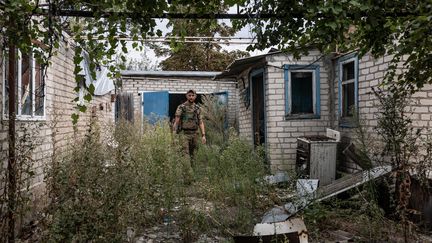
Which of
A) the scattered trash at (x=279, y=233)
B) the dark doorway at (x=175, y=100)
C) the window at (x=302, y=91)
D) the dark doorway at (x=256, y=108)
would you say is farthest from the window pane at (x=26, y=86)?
the dark doorway at (x=175, y=100)

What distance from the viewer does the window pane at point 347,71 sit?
680 cm

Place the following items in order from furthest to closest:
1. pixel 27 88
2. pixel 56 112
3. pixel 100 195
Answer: pixel 56 112
pixel 27 88
pixel 100 195

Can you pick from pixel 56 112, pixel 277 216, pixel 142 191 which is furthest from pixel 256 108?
pixel 142 191

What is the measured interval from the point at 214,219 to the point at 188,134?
12.3 ft

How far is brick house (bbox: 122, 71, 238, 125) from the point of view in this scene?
42.5 feet

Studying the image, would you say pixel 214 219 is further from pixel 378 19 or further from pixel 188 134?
pixel 188 134

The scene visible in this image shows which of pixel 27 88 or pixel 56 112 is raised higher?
pixel 27 88

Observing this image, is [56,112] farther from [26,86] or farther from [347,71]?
[347,71]

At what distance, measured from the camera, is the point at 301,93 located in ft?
25.4

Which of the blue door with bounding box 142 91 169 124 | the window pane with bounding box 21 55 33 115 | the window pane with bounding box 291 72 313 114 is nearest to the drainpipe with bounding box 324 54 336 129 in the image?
the window pane with bounding box 291 72 313 114

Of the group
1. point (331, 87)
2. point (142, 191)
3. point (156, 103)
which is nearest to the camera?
point (142, 191)

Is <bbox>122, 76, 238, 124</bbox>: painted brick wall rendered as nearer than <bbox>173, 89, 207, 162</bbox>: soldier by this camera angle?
No

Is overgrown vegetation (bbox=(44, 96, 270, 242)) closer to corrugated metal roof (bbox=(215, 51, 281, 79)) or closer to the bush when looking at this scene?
the bush

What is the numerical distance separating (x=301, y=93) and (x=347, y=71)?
3.54 feet
